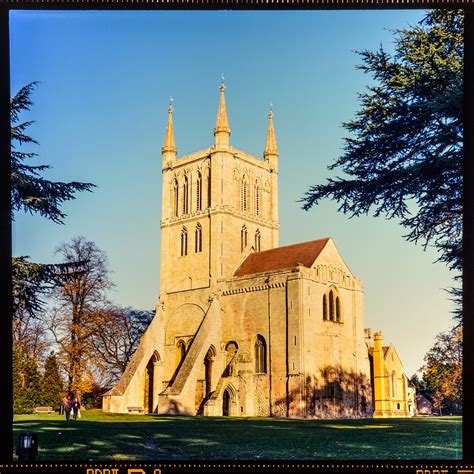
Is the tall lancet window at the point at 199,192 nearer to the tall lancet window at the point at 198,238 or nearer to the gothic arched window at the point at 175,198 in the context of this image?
the tall lancet window at the point at 198,238

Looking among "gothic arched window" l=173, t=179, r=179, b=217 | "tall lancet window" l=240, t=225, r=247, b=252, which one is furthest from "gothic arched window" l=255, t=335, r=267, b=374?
"gothic arched window" l=173, t=179, r=179, b=217

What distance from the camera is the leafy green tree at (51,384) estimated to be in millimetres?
20656

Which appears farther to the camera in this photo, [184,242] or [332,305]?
[184,242]

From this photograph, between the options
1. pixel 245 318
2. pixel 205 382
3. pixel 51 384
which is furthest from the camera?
pixel 205 382

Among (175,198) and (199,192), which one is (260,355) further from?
(175,198)

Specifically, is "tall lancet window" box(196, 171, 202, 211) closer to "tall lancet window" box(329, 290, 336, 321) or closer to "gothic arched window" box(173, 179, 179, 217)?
"gothic arched window" box(173, 179, 179, 217)

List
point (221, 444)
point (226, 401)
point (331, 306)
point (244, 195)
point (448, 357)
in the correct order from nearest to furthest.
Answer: point (221, 444) → point (448, 357) → point (331, 306) → point (226, 401) → point (244, 195)

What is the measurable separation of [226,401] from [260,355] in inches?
122

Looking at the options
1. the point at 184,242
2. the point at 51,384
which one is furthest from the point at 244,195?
the point at 51,384

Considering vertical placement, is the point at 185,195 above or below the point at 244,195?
above

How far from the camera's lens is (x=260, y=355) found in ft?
131

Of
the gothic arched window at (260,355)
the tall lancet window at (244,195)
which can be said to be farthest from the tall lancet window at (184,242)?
the gothic arched window at (260,355)

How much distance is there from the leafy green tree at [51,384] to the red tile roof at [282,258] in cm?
1882

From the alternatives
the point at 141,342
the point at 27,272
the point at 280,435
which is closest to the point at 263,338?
the point at 141,342
